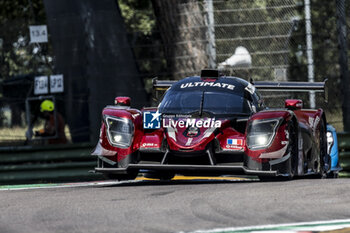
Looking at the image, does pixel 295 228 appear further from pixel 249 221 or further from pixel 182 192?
pixel 182 192

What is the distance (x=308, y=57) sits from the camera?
1352 centimetres

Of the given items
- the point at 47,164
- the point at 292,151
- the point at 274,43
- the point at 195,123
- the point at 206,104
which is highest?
the point at 274,43

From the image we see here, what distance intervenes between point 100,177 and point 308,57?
12.1 ft

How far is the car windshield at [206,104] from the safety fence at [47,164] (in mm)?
3629

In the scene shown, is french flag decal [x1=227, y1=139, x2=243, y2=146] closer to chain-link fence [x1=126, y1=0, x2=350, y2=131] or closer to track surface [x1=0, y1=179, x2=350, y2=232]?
track surface [x1=0, y1=179, x2=350, y2=232]

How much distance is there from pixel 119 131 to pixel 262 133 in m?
1.69

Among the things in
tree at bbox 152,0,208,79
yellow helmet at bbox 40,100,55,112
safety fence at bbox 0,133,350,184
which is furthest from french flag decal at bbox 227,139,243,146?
yellow helmet at bbox 40,100,55,112

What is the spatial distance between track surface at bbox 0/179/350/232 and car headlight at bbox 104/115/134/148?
1.18m

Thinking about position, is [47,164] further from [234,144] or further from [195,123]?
[234,144]

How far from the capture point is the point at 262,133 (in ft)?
31.0

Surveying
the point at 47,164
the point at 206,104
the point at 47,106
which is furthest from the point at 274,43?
the point at 47,164

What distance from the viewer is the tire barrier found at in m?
13.9

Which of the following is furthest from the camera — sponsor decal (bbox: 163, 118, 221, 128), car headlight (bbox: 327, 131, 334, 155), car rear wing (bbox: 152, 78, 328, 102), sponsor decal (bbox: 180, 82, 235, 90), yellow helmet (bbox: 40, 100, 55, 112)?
yellow helmet (bbox: 40, 100, 55, 112)

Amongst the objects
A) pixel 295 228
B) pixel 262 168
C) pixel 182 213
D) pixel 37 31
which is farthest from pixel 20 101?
pixel 295 228
